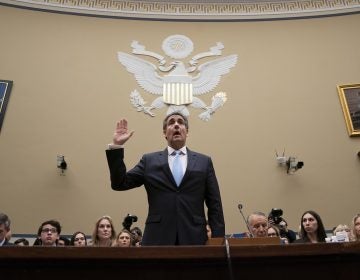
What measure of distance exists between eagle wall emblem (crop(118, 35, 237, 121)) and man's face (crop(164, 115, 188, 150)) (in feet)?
18.3

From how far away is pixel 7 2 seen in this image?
866 cm

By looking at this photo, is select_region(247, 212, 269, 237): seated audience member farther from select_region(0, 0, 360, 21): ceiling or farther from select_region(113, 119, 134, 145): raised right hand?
select_region(0, 0, 360, 21): ceiling

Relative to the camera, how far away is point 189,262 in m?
1.40

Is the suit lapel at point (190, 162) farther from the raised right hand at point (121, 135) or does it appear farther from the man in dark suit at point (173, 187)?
the raised right hand at point (121, 135)

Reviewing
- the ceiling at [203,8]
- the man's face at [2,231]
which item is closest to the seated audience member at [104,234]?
the man's face at [2,231]

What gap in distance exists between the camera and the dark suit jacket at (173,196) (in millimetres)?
2158

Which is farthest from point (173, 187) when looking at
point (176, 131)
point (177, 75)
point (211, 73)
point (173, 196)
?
point (211, 73)

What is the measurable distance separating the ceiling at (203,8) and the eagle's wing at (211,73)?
1.24 m

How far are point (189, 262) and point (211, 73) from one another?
743cm

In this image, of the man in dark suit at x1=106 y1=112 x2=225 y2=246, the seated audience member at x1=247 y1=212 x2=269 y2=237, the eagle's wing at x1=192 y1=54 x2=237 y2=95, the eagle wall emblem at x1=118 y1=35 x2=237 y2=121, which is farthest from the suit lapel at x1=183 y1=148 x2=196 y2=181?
the eagle's wing at x1=192 y1=54 x2=237 y2=95

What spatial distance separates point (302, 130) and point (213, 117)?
1765 millimetres

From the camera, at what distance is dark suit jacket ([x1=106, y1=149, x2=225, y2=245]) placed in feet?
7.08

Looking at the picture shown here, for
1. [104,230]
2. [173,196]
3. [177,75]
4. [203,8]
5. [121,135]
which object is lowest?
[173,196]

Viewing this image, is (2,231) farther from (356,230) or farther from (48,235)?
(356,230)
